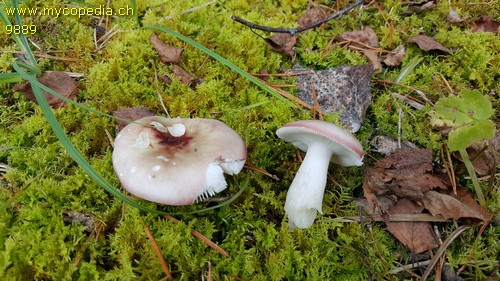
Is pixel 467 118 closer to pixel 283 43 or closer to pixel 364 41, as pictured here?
pixel 364 41

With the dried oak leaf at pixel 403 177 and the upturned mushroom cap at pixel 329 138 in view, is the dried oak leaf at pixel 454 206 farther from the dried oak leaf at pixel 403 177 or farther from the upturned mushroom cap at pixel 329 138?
the upturned mushroom cap at pixel 329 138

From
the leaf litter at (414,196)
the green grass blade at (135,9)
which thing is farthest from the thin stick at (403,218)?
the green grass blade at (135,9)

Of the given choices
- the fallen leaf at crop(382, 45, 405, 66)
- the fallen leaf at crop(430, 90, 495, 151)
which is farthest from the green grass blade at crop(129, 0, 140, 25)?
the fallen leaf at crop(430, 90, 495, 151)

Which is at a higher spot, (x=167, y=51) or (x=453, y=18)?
(x=453, y=18)

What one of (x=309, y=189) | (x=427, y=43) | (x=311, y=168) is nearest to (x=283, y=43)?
(x=427, y=43)

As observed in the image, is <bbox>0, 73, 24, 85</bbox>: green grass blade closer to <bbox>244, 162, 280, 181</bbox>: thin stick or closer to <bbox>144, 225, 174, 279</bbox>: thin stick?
<bbox>144, 225, 174, 279</bbox>: thin stick

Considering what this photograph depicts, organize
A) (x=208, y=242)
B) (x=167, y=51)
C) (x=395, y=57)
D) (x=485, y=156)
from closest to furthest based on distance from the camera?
(x=208, y=242), (x=485, y=156), (x=167, y=51), (x=395, y=57)

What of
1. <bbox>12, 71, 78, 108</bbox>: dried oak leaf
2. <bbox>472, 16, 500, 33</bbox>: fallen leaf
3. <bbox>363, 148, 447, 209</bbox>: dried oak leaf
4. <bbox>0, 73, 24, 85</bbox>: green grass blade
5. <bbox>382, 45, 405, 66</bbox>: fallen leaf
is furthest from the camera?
<bbox>472, 16, 500, 33</bbox>: fallen leaf
